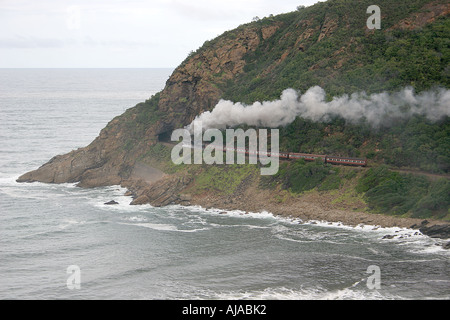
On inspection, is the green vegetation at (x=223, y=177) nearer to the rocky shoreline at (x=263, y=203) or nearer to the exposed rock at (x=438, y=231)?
the rocky shoreline at (x=263, y=203)

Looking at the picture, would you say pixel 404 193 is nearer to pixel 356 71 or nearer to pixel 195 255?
pixel 356 71

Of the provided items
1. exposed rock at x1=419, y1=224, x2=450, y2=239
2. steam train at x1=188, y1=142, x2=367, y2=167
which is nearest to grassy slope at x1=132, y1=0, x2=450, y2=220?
steam train at x1=188, y1=142, x2=367, y2=167

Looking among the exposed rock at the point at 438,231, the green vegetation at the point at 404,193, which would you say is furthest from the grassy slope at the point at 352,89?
the exposed rock at the point at 438,231

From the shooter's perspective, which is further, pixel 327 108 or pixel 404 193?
pixel 327 108

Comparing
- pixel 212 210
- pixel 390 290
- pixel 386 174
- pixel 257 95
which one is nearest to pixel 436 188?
pixel 386 174

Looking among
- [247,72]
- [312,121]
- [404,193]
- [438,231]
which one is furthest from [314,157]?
[247,72]

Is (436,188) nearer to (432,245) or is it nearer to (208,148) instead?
(432,245)

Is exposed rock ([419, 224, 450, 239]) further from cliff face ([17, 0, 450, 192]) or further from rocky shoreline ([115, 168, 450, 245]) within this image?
cliff face ([17, 0, 450, 192])
